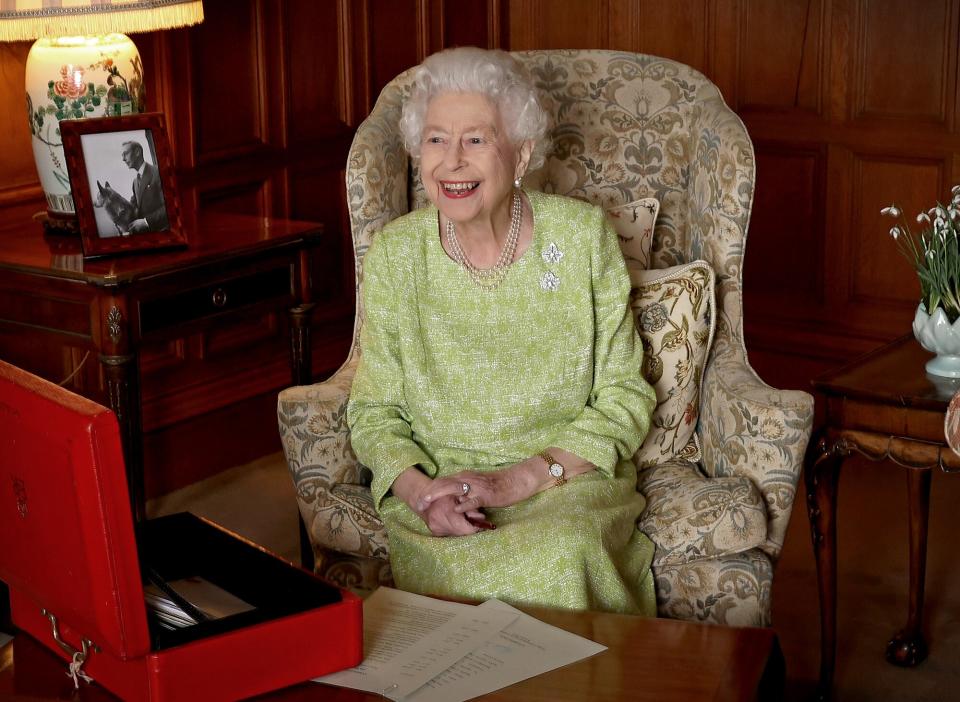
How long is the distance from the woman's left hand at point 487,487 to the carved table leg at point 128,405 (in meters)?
0.66

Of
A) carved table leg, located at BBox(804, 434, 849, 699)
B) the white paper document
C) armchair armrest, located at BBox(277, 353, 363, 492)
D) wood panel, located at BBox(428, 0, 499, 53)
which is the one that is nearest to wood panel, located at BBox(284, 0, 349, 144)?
wood panel, located at BBox(428, 0, 499, 53)

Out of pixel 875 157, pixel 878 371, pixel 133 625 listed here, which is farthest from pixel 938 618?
pixel 133 625

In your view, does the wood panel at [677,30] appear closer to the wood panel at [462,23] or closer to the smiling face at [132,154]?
the wood panel at [462,23]

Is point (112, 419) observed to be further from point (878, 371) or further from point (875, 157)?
point (875, 157)

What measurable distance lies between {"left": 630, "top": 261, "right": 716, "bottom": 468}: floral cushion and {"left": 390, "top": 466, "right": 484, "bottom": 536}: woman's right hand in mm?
454

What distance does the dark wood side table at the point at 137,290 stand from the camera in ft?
8.04

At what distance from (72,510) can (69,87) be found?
4.74 ft

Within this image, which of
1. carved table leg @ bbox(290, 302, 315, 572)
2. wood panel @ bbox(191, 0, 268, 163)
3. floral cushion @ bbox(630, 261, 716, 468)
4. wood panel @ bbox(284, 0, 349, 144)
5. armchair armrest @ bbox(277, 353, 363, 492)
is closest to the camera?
armchair armrest @ bbox(277, 353, 363, 492)

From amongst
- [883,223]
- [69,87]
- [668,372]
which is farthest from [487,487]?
[883,223]

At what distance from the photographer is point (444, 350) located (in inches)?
88.4

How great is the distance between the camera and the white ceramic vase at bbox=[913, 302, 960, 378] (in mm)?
2312

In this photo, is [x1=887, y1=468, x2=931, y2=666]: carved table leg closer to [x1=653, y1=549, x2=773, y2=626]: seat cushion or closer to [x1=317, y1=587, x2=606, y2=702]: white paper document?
[x1=653, y1=549, x2=773, y2=626]: seat cushion

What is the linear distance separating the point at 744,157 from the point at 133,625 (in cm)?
154

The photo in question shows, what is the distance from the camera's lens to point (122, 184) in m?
2.59
